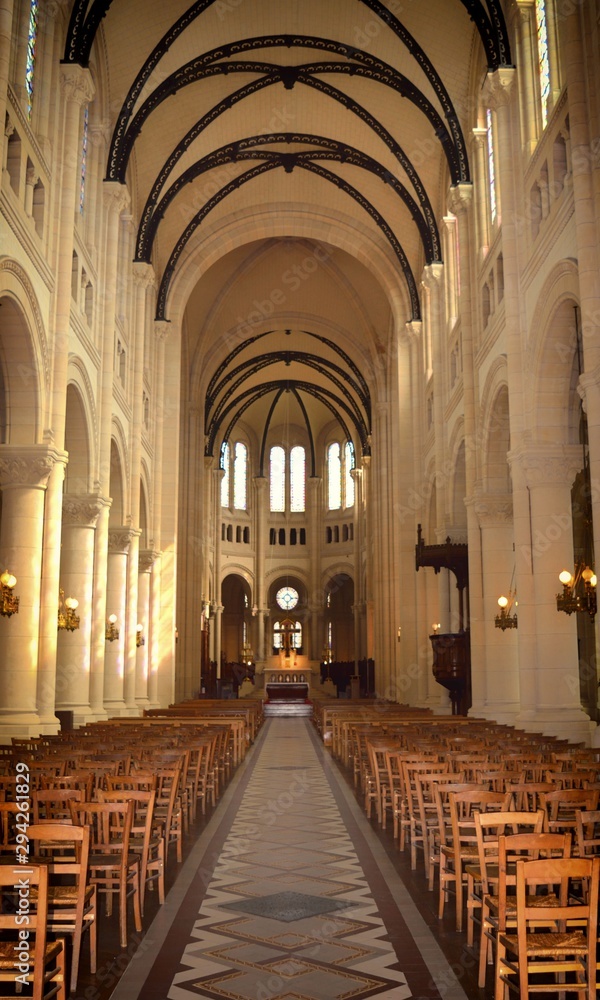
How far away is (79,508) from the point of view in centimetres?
2062

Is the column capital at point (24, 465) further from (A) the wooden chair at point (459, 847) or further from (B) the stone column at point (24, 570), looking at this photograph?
(A) the wooden chair at point (459, 847)

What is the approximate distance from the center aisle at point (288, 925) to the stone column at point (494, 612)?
9.68 metres

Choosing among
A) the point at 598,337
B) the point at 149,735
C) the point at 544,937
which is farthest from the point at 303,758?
the point at 544,937

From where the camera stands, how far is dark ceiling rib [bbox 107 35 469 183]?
23.4 metres

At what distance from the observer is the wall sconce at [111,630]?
24152 mm

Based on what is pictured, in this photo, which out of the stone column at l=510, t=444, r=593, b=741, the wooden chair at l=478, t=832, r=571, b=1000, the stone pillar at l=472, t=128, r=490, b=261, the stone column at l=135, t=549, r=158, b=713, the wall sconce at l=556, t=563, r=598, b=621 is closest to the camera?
the wooden chair at l=478, t=832, r=571, b=1000

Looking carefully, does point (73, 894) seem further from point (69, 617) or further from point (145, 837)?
point (69, 617)

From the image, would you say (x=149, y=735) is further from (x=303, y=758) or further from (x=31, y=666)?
(x=303, y=758)

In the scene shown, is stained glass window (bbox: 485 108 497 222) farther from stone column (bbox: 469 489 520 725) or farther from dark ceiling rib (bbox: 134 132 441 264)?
stone column (bbox: 469 489 520 725)

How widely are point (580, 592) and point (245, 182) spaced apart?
22629 mm

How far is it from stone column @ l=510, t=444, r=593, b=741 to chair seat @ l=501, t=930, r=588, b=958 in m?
11.6

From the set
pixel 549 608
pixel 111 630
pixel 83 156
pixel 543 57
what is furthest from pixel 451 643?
pixel 83 156

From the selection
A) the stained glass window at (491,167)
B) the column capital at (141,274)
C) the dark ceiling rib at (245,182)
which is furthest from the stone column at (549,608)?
the dark ceiling rib at (245,182)

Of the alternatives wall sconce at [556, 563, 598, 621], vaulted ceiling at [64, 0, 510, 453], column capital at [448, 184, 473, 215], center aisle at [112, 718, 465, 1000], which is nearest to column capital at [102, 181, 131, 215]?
vaulted ceiling at [64, 0, 510, 453]
